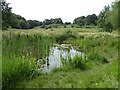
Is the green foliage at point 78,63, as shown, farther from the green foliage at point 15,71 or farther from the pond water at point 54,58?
the green foliage at point 15,71

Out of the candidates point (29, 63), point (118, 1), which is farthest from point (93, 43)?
point (29, 63)

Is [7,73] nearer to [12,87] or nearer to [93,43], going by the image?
[12,87]

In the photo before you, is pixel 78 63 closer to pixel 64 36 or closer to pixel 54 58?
pixel 54 58

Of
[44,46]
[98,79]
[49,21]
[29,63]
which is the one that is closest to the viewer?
[98,79]

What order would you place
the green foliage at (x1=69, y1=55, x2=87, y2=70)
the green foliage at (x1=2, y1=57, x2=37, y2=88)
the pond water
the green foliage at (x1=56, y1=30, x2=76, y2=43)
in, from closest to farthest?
the green foliage at (x1=2, y1=57, x2=37, y2=88) → the green foliage at (x1=69, y1=55, x2=87, y2=70) → the pond water → the green foliage at (x1=56, y1=30, x2=76, y2=43)

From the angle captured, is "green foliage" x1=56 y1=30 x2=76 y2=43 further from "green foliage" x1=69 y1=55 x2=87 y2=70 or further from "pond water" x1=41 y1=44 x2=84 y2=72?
"green foliage" x1=69 y1=55 x2=87 y2=70

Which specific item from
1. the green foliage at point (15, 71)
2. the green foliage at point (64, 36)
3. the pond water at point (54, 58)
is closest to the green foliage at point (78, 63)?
the pond water at point (54, 58)

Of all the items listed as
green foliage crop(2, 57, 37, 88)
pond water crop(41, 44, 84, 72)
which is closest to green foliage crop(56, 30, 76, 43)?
pond water crop(41, 44, 84, 72)

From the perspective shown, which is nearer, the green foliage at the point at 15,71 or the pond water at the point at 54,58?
the green foliage at the point at 15,71

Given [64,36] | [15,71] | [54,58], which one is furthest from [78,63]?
[64,36]

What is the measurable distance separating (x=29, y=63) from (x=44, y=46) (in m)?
6.64

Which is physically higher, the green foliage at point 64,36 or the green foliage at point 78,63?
the green foliage at point 64,36

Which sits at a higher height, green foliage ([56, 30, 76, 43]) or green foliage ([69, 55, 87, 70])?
green foliage ([56, 30, 76, 43])

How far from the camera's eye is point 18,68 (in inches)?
373
